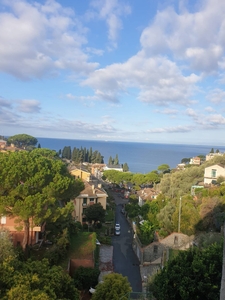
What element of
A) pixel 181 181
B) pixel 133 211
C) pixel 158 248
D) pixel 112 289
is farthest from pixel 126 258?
pixel 181 181

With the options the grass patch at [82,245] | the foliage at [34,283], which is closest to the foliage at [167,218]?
the grass patch at [82,245]

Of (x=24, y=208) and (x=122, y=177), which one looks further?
(x=122, y=177)

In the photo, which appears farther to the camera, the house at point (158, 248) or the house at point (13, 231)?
the house at point (158, 248)

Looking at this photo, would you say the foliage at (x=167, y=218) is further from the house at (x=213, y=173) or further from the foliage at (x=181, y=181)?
the house at (x=213, y=173)

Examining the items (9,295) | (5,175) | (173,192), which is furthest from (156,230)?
(9,295)

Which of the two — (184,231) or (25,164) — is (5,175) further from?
(184,231)

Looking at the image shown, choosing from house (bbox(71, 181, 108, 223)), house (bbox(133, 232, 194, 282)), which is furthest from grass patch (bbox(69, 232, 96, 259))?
house (bbox(71, 181, 108, 223))
